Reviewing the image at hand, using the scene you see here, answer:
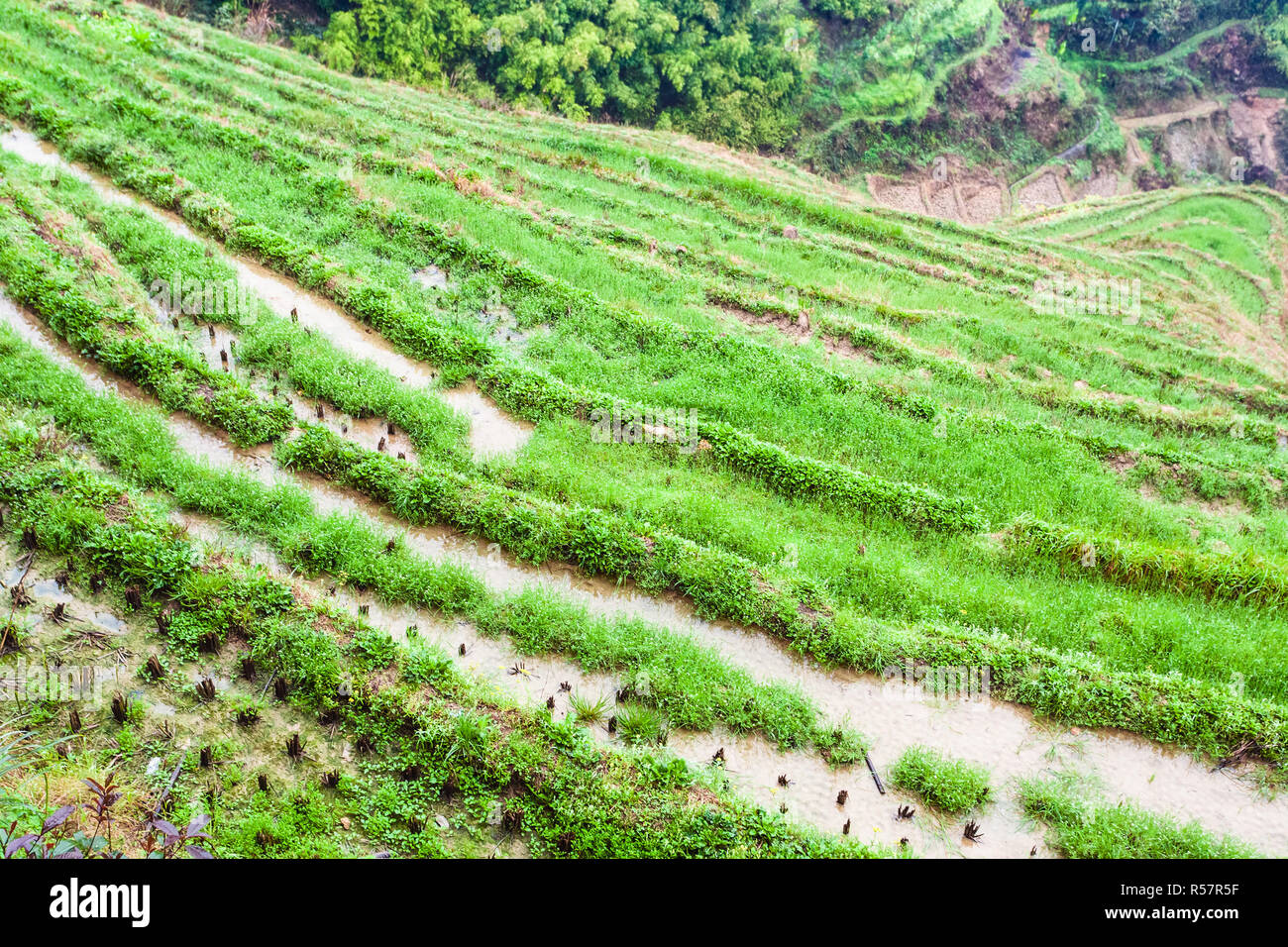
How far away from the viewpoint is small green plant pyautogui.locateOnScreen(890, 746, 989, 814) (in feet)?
27.0

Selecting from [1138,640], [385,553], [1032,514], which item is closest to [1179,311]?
[1032,514]

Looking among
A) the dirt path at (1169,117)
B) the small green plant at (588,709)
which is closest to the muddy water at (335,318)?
the small green plant at (588,709)

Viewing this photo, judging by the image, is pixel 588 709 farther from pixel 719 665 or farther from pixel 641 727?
pixel 719 665

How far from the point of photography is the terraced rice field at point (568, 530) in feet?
25.5

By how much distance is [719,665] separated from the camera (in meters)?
9.22

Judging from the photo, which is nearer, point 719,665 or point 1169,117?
point 719,665

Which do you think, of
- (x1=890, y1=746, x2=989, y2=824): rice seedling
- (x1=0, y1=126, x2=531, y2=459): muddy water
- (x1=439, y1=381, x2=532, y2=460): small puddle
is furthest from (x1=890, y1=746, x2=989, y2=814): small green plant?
(x1=0, y1=126, x2=531, y2=459): muddy water

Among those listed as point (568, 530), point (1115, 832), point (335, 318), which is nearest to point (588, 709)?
point (568, 530)

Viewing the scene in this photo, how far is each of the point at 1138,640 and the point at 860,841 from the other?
553 centimetres

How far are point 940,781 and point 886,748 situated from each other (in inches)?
26.7

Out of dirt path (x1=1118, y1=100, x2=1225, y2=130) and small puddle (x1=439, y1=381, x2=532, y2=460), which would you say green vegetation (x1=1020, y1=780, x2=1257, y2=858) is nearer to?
small puddle (x1=439, y1=381, x2=532, y2=460)
